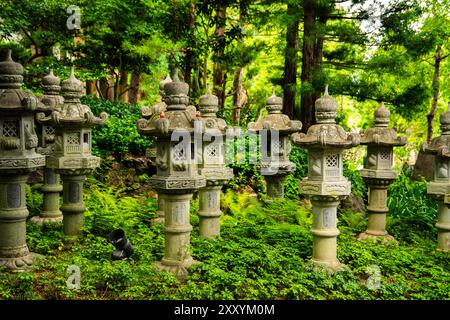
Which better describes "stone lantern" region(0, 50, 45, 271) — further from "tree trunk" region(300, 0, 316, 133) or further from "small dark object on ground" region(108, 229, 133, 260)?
"tree trunk" region(300, 0, 316, 133)

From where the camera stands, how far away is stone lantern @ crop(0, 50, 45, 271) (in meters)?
6.14

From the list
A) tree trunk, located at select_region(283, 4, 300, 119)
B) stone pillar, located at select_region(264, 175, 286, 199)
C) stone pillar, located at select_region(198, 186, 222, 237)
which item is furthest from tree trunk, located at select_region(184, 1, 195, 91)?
stone pillar, located at select_region(198, 186, 222, 237)

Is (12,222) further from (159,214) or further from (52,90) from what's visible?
(159,214)

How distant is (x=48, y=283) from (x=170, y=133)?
2344 millimetres

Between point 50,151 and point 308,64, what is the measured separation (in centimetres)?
679

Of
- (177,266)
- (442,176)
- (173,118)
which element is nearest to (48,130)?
(173,118)

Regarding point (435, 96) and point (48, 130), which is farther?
point (435, 96)

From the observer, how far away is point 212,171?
300 inches

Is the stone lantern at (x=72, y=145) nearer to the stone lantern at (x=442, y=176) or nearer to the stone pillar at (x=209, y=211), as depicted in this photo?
the stone pillar at (x=209, y=211)

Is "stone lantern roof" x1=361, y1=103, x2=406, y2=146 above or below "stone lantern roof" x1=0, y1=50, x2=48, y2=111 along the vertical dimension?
below

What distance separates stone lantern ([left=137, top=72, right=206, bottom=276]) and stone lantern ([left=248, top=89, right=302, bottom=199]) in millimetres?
3023

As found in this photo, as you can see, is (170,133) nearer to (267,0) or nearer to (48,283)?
(48,283)

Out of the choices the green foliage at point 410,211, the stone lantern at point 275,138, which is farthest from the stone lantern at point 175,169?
the green foliage at point 410,211

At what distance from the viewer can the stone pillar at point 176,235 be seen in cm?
630
